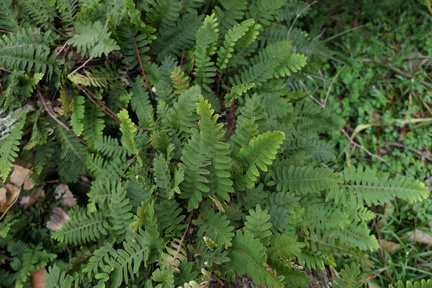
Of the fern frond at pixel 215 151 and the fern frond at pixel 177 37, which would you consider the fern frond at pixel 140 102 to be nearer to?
the fern frond at pixel 177 37

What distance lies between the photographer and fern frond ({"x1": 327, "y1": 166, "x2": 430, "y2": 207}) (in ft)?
7.80

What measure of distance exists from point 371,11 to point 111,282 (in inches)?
135

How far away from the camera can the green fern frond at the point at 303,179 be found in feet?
7.43

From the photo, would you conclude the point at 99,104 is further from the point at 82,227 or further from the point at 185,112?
the point at 82,227

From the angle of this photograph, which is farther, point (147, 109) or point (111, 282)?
point (147, 109)

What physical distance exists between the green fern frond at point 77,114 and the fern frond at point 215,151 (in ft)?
3.19

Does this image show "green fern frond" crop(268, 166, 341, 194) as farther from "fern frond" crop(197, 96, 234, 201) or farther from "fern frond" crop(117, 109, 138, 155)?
"fern frond" crop(117, 109, 138, 155)

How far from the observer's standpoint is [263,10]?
2.80 m

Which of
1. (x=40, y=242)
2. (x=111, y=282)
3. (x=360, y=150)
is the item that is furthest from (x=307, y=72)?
(x=40, y=242)

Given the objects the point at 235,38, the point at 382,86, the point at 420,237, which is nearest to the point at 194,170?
the point at 235,38

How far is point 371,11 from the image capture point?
3576mm

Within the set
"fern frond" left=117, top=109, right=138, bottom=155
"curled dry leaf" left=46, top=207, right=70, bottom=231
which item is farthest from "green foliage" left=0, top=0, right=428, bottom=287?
"curled dry leaf" left=46, top=207, right=70, bottom=231

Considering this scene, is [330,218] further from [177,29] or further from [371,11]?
[371,11]

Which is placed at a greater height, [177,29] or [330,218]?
[177,29]
